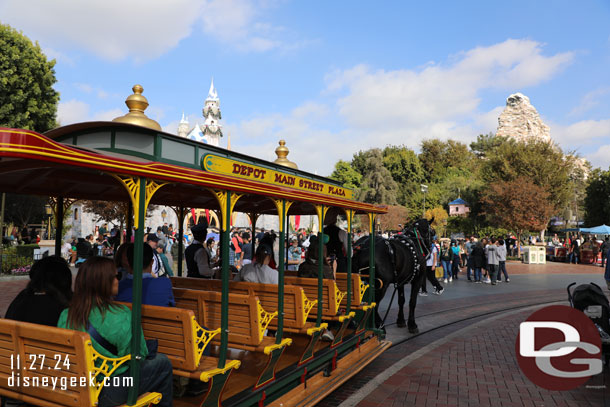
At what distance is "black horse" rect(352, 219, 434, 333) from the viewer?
25.5 ft

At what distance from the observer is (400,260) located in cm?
844

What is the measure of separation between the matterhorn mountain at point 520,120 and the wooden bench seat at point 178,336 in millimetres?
149463

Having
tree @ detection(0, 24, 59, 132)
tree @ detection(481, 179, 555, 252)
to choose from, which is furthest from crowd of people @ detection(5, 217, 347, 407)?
tree @ detection(481, 179, 555, 252)

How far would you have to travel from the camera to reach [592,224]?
142 feet

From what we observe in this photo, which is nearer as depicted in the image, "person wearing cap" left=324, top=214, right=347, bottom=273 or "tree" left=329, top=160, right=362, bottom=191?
"person wearing cap" left=324, top=214, right=347, bottom=273

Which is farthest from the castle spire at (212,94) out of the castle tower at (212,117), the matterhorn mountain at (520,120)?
the matterhorn mountain at (520,120)

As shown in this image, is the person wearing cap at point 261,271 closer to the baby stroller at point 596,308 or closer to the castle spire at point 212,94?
the baby stroller at point 596,308

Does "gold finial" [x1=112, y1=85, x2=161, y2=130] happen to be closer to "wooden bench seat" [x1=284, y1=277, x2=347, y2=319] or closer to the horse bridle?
"wooden bench seat" [x1=284, y1=277, x2=347, y2=319]

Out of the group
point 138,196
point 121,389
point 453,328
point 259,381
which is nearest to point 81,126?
point 138,196

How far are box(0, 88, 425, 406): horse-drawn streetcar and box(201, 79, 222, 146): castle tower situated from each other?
8721 cm

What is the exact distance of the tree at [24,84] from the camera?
65.3ft

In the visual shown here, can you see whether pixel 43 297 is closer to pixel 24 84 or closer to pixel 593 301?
pixel 593 301

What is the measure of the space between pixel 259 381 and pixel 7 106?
21194mm

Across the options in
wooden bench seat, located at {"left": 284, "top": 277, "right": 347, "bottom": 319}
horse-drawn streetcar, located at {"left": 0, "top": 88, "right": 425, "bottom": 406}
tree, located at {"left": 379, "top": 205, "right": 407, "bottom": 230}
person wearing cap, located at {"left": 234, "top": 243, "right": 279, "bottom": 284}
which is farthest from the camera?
tree, located at {"left": 379, "top": 205, "right": 407, "bottom": 230}
